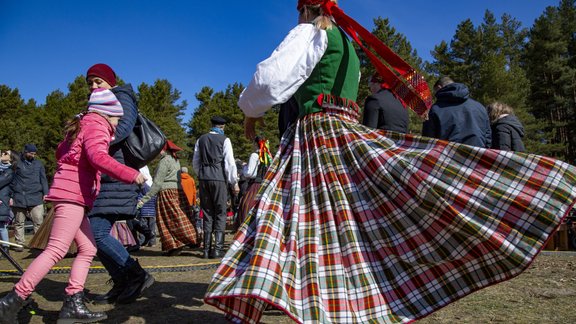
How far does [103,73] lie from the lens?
10.7 ft

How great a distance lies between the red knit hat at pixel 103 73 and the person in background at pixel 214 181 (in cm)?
285

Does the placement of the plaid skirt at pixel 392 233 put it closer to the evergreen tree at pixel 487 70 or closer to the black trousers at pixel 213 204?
the black trousers at pixel 213 204

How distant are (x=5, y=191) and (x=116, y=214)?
6261mm

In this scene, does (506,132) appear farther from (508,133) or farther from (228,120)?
(228,120)

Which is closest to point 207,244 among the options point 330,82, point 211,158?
point 211,158

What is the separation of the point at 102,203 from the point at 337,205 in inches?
76.3

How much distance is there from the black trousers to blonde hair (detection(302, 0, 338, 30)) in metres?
3.87

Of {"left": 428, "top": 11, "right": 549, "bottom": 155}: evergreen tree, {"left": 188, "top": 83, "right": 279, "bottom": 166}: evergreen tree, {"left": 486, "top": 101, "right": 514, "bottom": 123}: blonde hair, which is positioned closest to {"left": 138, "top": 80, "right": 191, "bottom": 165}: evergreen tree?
{"left": 188, "top": 83, "right": 279, "bottom": 166}: evergreen tree

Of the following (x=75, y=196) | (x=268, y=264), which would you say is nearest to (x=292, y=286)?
(x=268, y=264)

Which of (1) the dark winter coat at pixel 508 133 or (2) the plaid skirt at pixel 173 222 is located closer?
(1) the dark winter coat at pixel 508 133

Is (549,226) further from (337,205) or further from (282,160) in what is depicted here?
(282,160)

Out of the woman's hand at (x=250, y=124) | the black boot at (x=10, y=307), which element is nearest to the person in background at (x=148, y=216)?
the black boot at (x=10, y=307)

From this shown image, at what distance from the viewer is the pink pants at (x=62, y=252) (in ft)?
8.21

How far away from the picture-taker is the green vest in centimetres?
240
